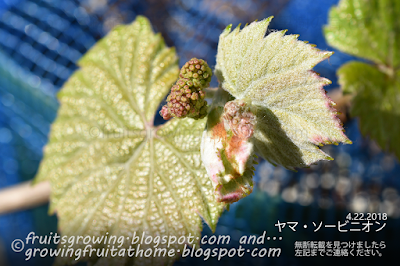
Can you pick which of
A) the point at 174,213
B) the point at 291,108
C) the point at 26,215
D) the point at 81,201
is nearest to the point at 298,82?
the point at 291,108

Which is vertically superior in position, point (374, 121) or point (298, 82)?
point (298, 82)

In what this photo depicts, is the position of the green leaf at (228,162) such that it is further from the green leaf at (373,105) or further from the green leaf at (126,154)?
the green leaf at (373,105)

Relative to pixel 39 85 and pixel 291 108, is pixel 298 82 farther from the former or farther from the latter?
pixel 39 85

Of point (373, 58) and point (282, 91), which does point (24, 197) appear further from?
point (373, 58)

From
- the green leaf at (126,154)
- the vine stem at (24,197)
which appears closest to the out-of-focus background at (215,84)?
the vine stem at (24,197)

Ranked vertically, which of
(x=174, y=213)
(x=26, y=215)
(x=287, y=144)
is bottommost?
(x=26, y=215)
